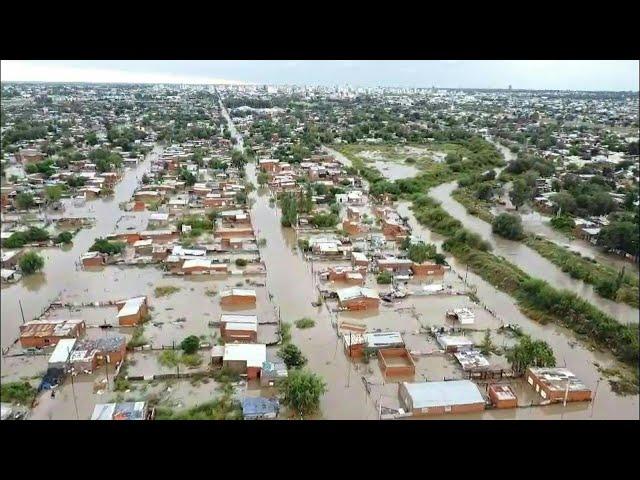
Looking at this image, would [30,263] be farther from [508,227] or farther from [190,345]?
Answer: [508,227]

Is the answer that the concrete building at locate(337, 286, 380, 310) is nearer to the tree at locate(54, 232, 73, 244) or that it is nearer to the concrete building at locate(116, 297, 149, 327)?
the concrete building at locate(116, 297, 149, 327)

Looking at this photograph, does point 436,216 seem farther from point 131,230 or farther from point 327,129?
point 327,129

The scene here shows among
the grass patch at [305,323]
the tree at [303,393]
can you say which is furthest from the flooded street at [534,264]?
the tree at [303,393]

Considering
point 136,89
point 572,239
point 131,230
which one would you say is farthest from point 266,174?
point 136,89

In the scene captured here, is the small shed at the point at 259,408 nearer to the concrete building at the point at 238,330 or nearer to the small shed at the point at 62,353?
the concrete building at the point at 238,330

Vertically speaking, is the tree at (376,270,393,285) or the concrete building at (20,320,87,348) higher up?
the concrete building at (20,320,87,348)

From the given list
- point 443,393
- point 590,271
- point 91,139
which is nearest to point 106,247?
point 443,393

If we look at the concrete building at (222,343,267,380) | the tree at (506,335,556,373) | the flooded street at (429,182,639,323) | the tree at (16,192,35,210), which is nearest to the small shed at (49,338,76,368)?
the concrete building at (222,343,267,380)
